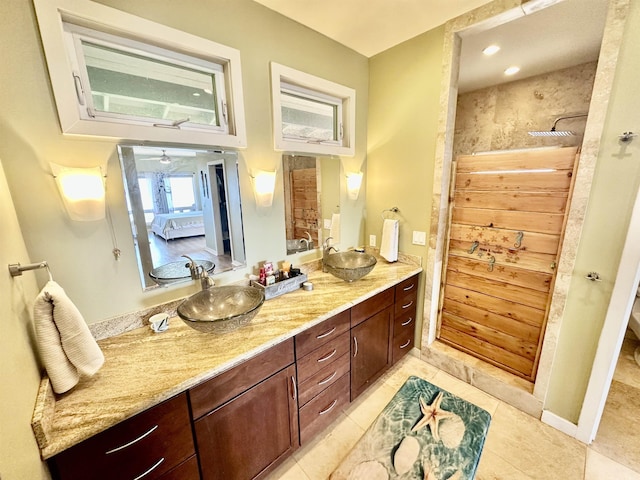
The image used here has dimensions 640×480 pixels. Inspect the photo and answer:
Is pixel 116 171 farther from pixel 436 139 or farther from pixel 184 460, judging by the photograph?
pixel 436 139

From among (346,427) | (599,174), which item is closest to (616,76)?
(599,174)

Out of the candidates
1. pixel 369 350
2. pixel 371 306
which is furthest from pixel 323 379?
pixel 371 306

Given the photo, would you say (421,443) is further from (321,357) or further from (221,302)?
(221,302)

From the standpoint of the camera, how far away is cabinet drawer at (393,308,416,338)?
211 cm

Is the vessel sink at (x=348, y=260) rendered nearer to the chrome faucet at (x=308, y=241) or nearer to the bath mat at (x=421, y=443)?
the chrome faucet at (x=308, y=241)

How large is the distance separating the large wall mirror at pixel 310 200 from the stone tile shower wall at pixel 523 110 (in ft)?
6.35

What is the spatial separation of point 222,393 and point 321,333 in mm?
598

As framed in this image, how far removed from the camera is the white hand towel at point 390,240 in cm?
224

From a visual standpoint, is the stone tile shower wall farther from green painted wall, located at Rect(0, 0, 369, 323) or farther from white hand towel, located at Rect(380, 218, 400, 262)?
green painted wall, located at Rect(0, 0, 369, 323)

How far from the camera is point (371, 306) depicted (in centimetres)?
181

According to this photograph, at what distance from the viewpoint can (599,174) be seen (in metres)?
1.39

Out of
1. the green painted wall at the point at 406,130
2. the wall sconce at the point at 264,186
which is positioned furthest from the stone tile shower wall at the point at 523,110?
the wall sconce at the point at 264,186

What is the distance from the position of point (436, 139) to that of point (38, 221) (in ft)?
7.99

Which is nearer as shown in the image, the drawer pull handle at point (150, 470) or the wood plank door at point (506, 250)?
the drawer pull handle at point (150, 470)
